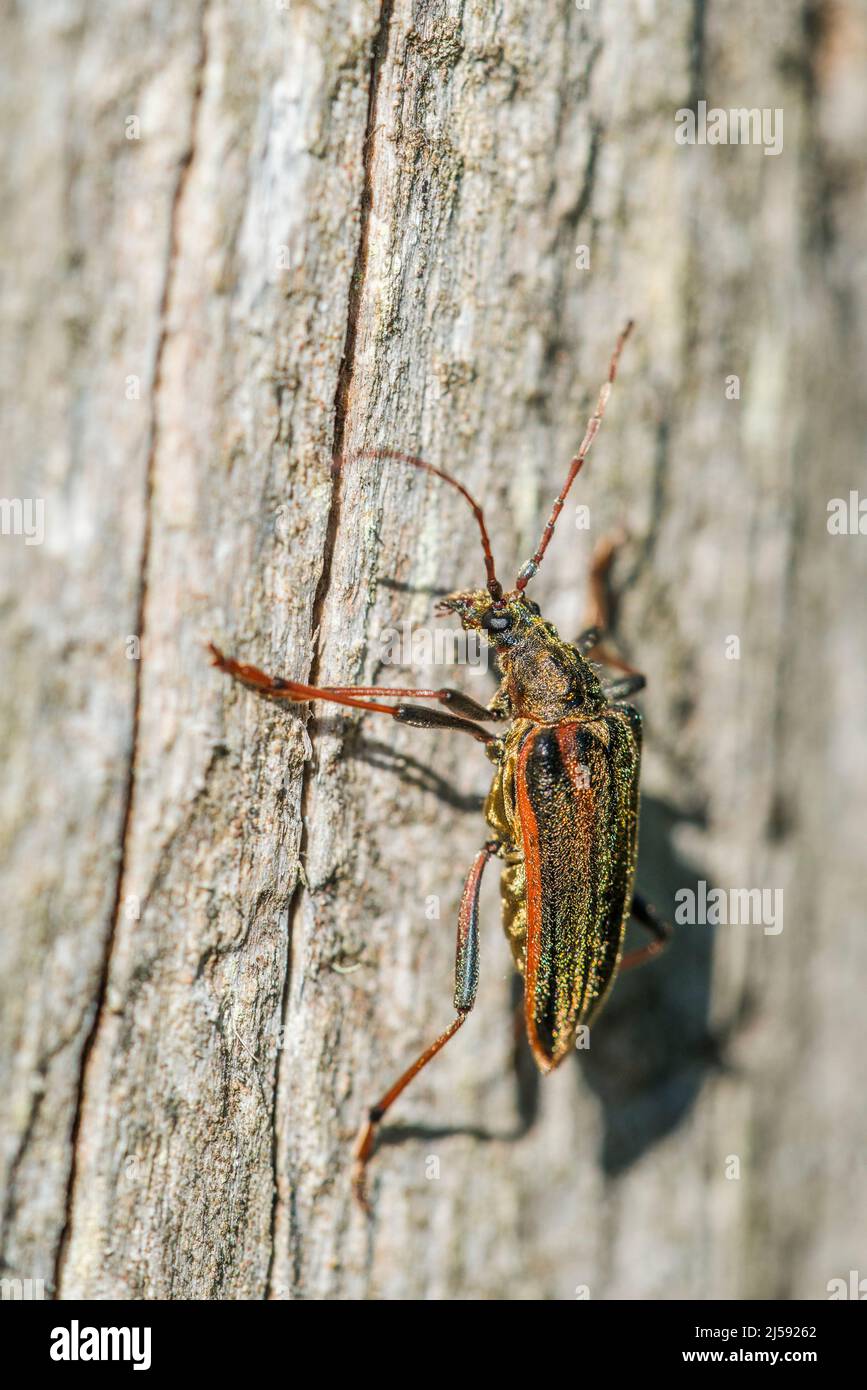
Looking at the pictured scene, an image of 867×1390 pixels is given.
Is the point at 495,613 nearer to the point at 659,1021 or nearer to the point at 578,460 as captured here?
the point at 578,460

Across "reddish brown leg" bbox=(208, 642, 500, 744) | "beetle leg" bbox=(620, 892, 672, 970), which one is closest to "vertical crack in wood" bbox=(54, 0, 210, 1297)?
"reddish brown leg" bbox=(208, 642, 500, 744)

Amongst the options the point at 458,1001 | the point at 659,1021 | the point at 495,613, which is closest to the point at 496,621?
the point at 495,613

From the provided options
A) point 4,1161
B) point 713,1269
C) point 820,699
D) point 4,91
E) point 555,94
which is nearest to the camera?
point 4,91

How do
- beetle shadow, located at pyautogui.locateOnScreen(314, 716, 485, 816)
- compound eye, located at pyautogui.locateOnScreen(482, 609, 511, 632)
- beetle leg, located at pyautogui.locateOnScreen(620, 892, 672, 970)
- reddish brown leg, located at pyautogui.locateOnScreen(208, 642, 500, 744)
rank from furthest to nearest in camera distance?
1. beetle leg, located at pyautogui.locateOnScreen(620, 892, 672, 970)
2. compound eye, located at pyautogui.locateOnScreen(482, 609, 511, 632)
3. beetle shadow, located at pyautogui.locateOnScreen(314, 716, 485, 816)
4. reddish brown leg, located at pyautogui.locateOnScreen(208, 642, 500, 744)

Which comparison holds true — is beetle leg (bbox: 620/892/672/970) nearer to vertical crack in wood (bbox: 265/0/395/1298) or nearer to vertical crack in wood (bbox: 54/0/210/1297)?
vertical crack in wood (bbox: 265/0/395/1298)

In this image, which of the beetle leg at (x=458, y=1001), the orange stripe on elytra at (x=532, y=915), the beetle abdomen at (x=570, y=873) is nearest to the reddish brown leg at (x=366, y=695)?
the beetle abdomen at (x=570, y=873)

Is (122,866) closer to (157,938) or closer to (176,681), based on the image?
(157,938)

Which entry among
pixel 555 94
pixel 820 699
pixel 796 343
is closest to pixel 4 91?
pixel 555 94
